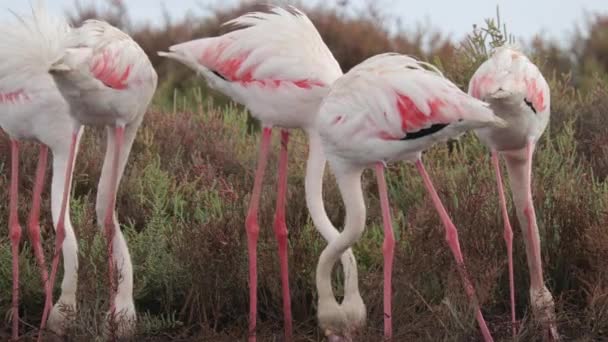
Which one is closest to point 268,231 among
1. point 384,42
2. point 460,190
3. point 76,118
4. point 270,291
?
point 270,291

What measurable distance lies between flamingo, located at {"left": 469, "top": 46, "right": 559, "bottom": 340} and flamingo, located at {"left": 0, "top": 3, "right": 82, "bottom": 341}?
5.89ft

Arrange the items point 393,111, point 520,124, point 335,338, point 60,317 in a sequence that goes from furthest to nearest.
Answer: point 60,317
point 335,338
point 520,124
point 393,111

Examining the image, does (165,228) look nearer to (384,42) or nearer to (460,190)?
(460,190)

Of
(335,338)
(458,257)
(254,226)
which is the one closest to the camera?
(458,257)

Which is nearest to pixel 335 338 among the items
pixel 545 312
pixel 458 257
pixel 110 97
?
pixel 458 257

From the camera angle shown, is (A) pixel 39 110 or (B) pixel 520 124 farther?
(A) pixel 39 110

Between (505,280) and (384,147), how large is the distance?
145 cm

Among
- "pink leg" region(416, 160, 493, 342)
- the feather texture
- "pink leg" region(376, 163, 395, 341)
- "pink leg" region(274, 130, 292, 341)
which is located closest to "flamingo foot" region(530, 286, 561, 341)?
"pink leg" region(416, 160, 493, 342)

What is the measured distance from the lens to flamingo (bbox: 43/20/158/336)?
4.77m

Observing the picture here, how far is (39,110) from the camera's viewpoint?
17.8ft

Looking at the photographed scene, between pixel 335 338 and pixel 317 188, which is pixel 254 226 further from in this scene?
pixel 335 338

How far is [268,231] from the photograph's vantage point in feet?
20.2

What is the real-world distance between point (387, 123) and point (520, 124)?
0.64m

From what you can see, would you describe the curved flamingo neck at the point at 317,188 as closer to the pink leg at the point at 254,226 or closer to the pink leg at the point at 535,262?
the pink leg at the point at 254,226
